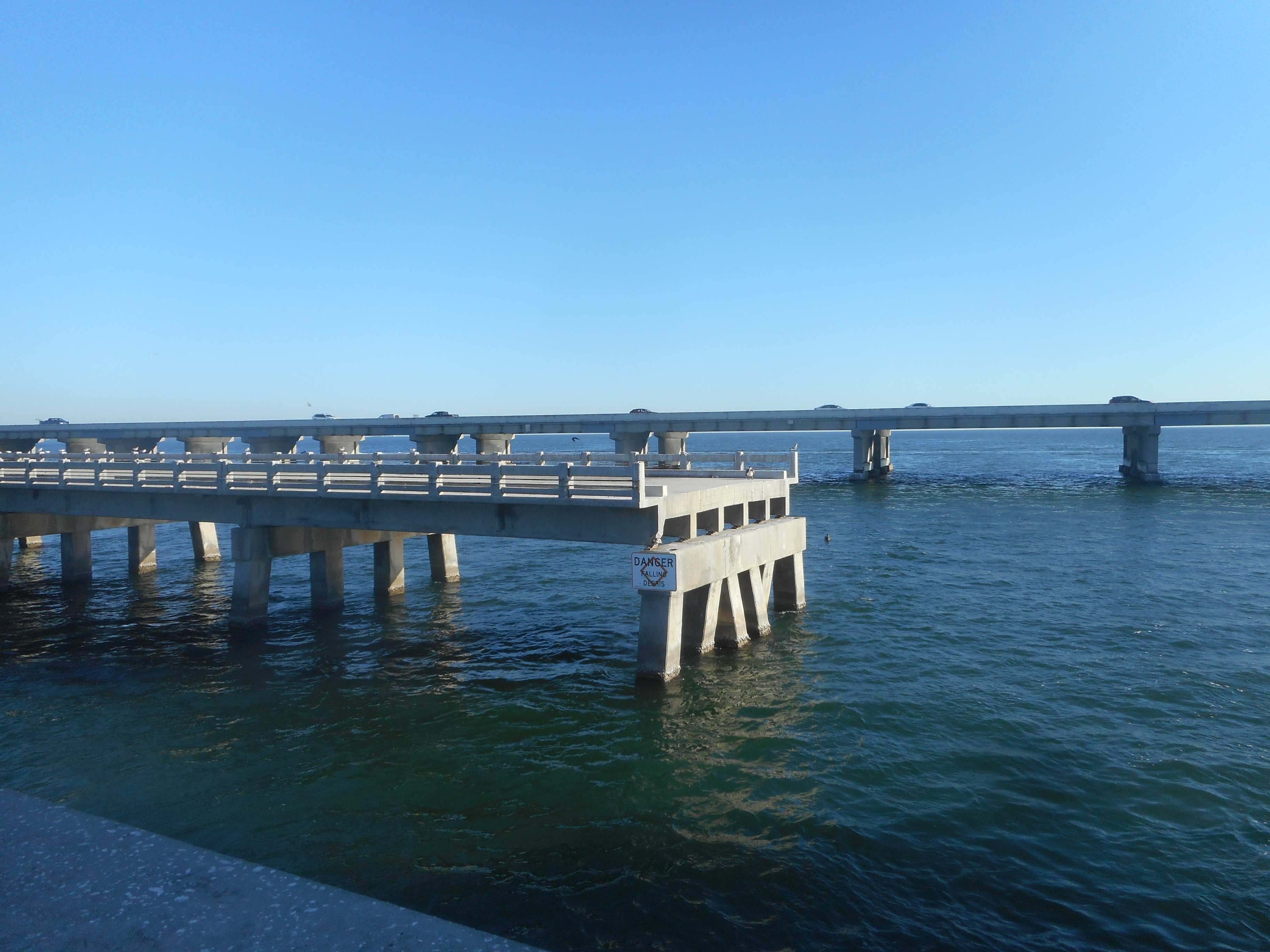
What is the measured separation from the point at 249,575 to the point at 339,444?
2325 inches

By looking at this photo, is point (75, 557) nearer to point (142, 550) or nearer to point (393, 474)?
point (142, 550)

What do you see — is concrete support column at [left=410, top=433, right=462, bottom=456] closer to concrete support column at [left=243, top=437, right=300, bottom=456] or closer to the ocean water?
concrete support column at [left=243, top=437, right=300, bottom=456]

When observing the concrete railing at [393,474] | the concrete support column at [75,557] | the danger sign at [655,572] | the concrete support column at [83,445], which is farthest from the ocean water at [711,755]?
the concrete support column at [83,445]

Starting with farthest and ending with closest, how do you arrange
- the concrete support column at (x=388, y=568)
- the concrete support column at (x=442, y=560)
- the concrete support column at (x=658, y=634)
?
the concrete support column at (x=442, y=560)
the concrete support column at (x=388, y=568)
the concrete support column at (x=658, y=634)

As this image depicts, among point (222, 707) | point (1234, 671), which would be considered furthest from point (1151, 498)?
point (222, 707)

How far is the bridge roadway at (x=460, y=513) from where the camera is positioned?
18172 mm

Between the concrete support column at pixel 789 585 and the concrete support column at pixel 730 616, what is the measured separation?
4.43 metres

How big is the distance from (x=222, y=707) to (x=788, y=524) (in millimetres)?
14922

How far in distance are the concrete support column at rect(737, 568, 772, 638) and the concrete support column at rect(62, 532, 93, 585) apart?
2568cm

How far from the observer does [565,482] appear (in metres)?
18.5

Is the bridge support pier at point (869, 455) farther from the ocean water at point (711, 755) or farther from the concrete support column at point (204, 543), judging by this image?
the concrete support column at point (204, 543)

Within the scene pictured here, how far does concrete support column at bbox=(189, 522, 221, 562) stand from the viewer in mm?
35469

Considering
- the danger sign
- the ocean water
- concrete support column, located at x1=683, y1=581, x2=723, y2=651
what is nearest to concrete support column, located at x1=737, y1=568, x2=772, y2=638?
the ocean water

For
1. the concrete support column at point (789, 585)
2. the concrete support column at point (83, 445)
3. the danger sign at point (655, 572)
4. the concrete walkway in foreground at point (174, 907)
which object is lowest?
the concrete support column at point (789, 585)
